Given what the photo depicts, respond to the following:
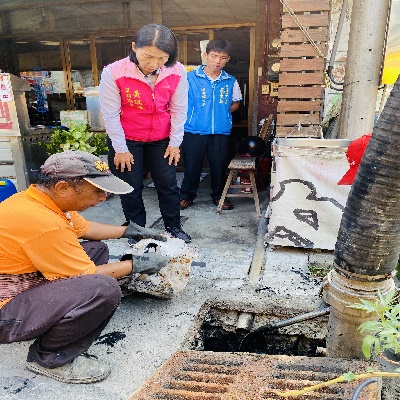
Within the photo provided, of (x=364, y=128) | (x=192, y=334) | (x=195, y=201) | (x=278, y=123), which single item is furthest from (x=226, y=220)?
(x=192, y=334)

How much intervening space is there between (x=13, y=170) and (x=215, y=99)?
334 cm

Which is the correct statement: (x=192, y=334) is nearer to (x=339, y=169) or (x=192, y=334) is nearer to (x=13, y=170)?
(x=339, y=169)

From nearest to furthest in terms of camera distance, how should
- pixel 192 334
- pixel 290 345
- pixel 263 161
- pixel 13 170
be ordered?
pixel 192 334, pixel 290 345, pixel 13 170, pixel 263 161

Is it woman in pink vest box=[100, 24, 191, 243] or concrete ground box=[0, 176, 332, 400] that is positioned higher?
woman in pink vest box=[100, 24, 191, 243]

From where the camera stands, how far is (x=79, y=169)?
2184mm

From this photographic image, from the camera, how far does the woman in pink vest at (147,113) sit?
131 inches

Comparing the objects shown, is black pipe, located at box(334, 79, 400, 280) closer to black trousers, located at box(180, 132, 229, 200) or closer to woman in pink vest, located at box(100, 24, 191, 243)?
woman in pink vest, located at box(100, 24, 191, 243)

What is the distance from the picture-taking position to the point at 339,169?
12.1 ft

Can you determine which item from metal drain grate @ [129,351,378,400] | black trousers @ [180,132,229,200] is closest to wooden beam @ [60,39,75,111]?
black trousers @ [180,132,229,200]

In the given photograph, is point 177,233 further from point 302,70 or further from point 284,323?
point 302,70

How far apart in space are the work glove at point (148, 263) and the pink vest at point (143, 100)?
1.63 m

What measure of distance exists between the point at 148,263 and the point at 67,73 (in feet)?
21.7

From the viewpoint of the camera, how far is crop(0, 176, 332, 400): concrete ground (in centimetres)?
222

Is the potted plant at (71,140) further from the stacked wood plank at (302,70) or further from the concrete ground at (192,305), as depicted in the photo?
the stacked wood plank at (302,70)
